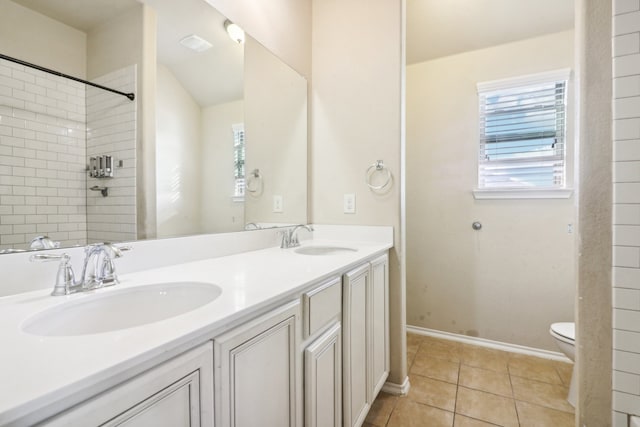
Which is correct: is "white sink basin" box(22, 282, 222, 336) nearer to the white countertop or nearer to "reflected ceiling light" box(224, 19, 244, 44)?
the white countertop

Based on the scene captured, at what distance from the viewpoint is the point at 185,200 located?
1.23m

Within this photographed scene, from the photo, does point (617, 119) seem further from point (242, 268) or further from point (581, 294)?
point (242, 268)

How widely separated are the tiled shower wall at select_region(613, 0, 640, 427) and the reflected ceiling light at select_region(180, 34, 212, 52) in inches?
56.7

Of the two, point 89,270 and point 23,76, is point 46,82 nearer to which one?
point 23,76

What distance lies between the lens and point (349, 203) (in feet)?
6.23

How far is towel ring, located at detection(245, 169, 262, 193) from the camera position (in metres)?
1.60

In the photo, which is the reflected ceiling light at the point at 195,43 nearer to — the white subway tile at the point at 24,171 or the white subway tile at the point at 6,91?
the white subway tile at the point at 6,91

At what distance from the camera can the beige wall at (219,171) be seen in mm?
1326

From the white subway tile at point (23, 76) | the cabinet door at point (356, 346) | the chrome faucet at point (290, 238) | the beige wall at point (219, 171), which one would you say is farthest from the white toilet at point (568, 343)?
the white subway tile at point (23, 76)

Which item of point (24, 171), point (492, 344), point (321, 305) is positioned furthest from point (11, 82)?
point (492, 344)

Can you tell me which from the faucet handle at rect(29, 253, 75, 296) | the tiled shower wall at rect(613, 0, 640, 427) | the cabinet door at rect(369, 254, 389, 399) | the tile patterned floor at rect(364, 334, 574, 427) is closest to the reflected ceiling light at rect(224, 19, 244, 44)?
the faucet handle at rect(29, 253, 75, 296)

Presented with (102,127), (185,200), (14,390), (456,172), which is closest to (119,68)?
(102,127)

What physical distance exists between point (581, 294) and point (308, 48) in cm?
198

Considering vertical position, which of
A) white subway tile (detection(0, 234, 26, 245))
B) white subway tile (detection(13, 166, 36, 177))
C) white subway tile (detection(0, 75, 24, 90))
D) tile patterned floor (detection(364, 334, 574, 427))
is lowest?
tile patterned floor (detection(364, 334, 574, 427))
